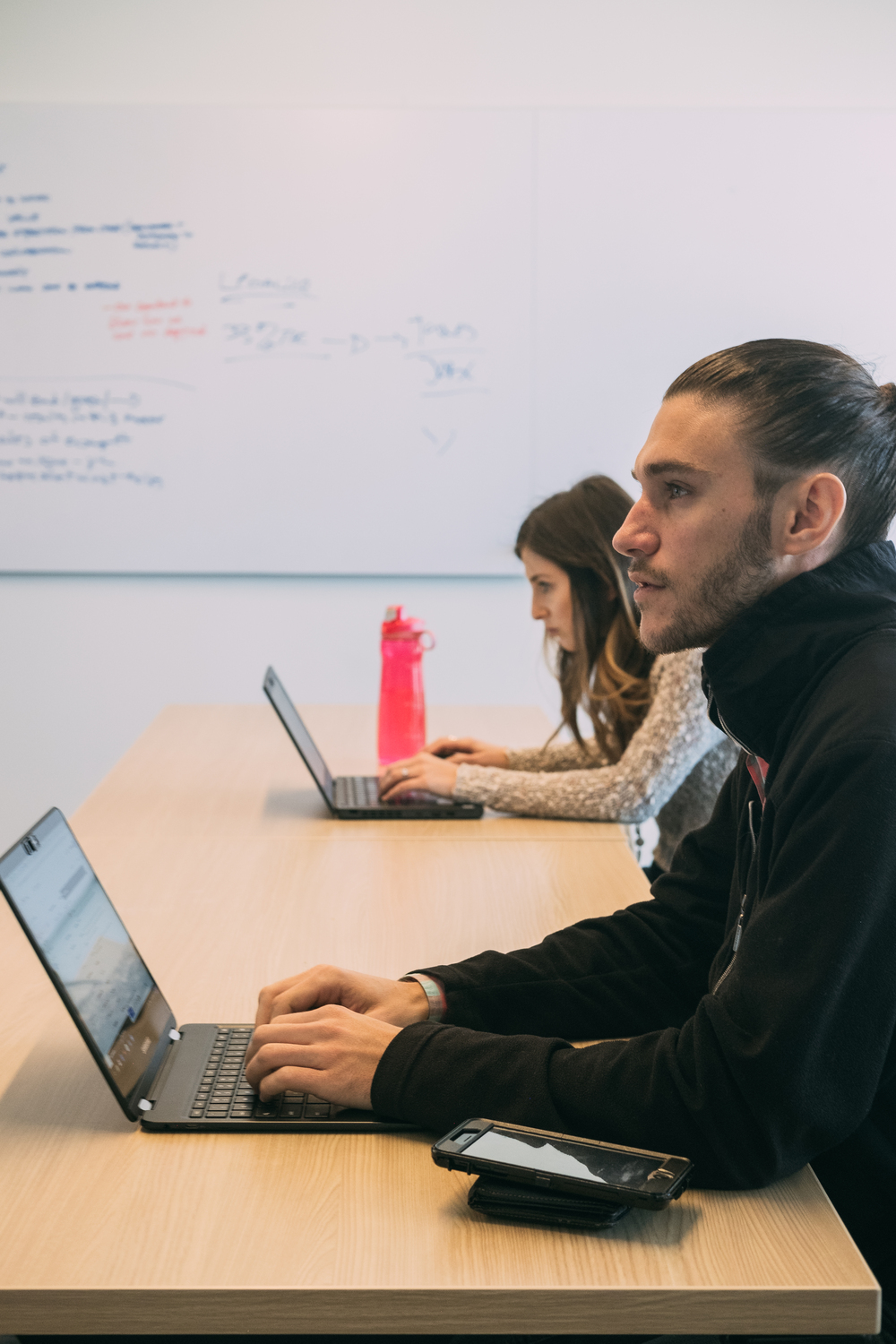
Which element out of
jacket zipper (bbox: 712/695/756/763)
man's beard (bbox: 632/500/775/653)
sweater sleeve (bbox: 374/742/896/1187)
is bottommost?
sweater sleeve (bbox: 374/742/896/1187)

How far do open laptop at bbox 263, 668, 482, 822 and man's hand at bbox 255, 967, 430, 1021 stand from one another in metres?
0.70

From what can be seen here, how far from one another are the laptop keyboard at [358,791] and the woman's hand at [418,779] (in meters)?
0.03

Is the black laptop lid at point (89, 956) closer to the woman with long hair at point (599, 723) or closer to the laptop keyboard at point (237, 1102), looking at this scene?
the laptop keyboard at point (237, 1102)

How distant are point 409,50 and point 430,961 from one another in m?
2.59

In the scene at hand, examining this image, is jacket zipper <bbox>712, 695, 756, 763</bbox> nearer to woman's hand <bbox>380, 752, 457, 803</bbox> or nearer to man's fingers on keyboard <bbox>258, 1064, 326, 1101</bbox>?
man's fingers on keyboard <bbox>258, 1064, 326, 1101</bbox>

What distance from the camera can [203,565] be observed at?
3105 mm

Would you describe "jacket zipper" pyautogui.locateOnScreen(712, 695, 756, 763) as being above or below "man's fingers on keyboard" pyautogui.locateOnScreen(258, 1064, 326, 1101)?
above

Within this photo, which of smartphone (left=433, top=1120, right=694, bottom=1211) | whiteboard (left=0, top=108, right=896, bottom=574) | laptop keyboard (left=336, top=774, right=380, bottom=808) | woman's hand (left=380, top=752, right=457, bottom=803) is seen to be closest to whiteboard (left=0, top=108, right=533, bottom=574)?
whiteboard (left=0, top=108, right=896, bottom=574)

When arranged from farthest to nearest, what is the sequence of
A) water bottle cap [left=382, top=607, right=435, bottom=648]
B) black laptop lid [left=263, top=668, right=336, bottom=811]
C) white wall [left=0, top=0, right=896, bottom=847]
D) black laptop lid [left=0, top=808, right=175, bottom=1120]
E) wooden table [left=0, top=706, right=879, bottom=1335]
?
white wall [left=0, top=0, right=896, bottom=847] → water bottle cap [left=382, top=607, right=435, bottom=648] → black laptop lid [left=263, top=668, right=336, bottom=811] → black laptop lid [left=0, top=808, right=175, bottom=1120] → wooden table [left=0, top=706, right=879, bottom=1335]

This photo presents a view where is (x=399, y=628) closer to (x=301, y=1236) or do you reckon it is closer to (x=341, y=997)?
(x=341, y=997)

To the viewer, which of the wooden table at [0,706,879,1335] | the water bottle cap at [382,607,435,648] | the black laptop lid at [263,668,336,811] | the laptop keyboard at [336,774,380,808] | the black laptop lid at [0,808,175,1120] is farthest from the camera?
the water bottle cap at [382,607,435,648]

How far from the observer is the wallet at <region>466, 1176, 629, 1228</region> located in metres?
0.73

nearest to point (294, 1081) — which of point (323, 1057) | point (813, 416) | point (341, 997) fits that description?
point (323, 1057)

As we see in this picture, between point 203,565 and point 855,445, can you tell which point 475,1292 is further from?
point 203,565
